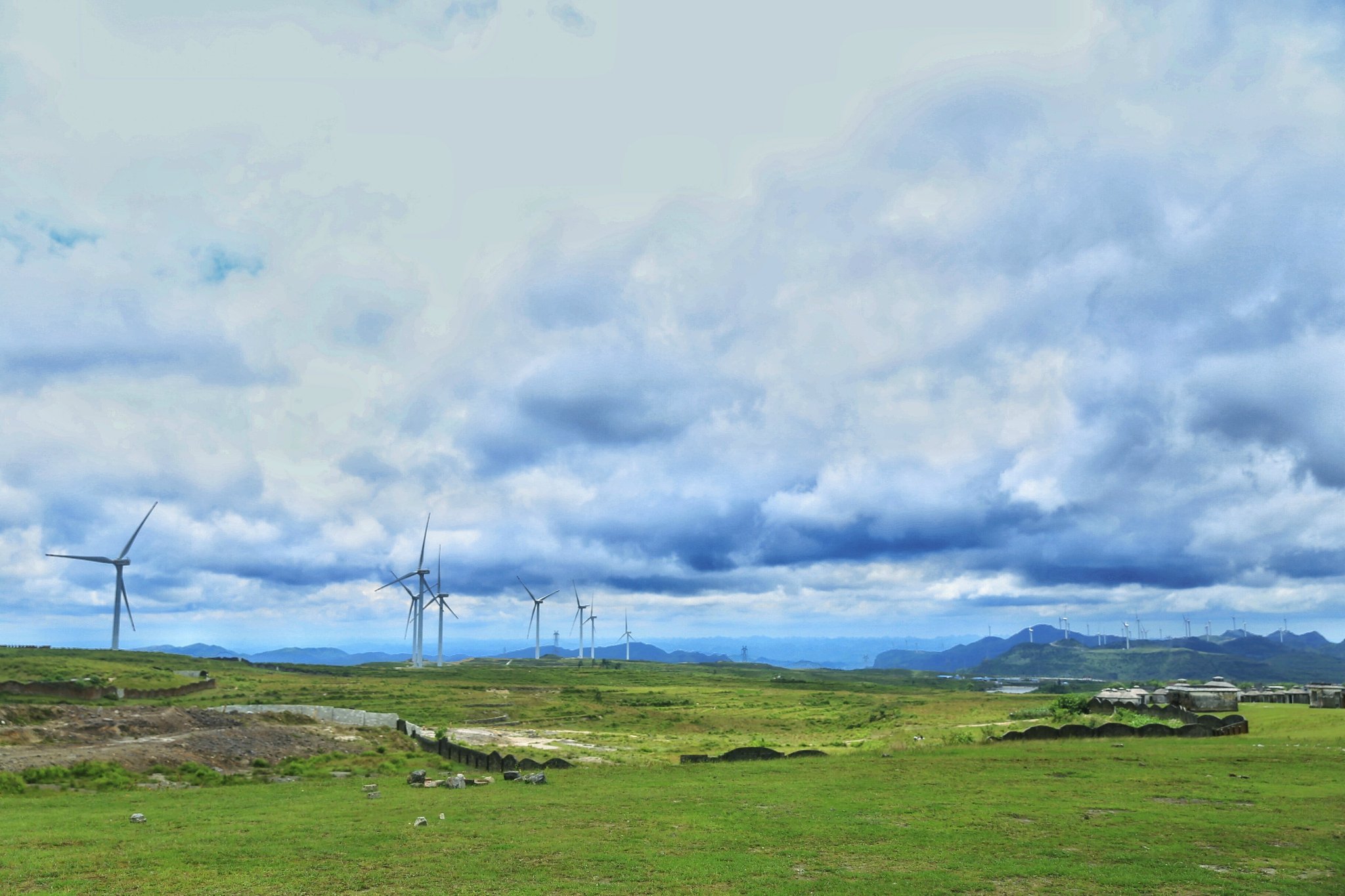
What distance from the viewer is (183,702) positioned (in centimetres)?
10581

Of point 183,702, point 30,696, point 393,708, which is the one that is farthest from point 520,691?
point 30,696

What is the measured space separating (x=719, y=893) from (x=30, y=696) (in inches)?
4186

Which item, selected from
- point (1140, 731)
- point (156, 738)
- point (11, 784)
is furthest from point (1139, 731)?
point (156, 738)

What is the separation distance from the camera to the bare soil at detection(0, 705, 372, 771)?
4775cm

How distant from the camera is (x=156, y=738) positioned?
58656 mm

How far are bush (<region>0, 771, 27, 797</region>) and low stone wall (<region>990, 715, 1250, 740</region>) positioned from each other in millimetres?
52067

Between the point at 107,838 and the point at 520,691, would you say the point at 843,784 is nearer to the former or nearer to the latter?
the point at 107,838

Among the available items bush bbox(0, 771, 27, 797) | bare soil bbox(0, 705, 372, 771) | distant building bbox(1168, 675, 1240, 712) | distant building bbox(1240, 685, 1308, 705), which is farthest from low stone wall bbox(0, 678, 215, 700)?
distant building bbox(1240, 685, 1308, 705)

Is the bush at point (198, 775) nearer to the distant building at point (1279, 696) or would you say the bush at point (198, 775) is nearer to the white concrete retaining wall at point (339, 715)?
the white concrete retaining wall at point (339, 715)

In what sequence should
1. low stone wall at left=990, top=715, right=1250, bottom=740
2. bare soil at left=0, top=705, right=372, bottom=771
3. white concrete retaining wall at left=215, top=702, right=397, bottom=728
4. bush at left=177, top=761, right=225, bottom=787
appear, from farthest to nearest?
white concrete retaining wall at left=215, top=702, right=397, bottom=728 < low stone wall at left=990, top=715, right=1250, bottom=740 < bare soil at left=0, top=705, right=372, bottom=771 < bush at left=177, top=761, right=225, bottom=787

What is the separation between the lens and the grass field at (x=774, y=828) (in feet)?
69.7

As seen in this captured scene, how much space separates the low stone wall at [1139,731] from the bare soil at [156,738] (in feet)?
147

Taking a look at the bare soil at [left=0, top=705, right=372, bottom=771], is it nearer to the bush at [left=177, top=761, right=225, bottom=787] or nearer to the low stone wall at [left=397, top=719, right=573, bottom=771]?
the bush at [left=177, top=761, right=225, bottom=787]

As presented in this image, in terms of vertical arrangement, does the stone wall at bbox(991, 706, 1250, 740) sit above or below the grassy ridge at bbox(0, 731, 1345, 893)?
below
